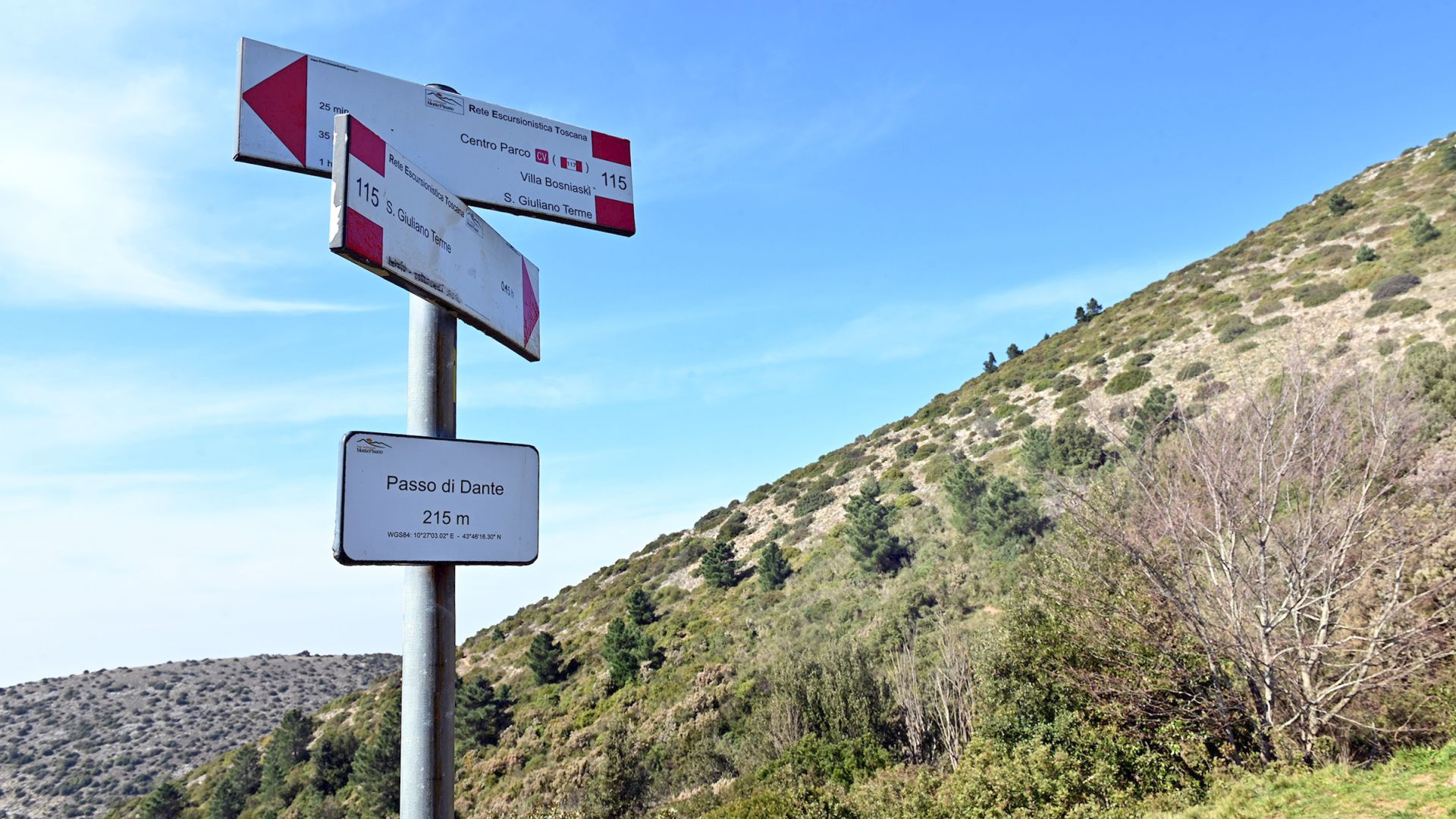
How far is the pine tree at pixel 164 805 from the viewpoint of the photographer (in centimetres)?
3606

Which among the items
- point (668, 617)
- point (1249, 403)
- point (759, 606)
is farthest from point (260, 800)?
point (1249, 403)

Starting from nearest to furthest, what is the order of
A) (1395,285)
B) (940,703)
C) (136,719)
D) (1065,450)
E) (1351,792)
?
(1351,792) < (940,703) < (1065,450) < (1395,285) < (136,719)

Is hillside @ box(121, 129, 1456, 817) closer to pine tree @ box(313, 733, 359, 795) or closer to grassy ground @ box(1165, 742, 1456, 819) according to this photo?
pine tree @ box(313, 733, 359, 795)

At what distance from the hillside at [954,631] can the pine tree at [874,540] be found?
0.52ft

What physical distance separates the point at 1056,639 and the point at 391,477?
12548 millimetres

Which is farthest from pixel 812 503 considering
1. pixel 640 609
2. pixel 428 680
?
pixel 428 680

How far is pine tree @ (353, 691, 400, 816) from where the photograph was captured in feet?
90.2

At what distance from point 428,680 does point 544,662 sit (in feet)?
110

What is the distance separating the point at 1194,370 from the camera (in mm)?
32625

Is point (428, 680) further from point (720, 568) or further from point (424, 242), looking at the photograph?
point (720, 568)

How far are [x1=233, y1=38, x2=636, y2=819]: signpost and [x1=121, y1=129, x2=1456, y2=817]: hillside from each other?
902cm

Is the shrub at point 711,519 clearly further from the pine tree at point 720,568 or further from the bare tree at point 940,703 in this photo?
the bare tree at point 940,703

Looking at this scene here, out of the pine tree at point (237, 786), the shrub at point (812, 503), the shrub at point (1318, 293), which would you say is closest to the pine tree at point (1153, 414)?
the shrub at point (1318, 293)

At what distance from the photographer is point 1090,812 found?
360 inches
